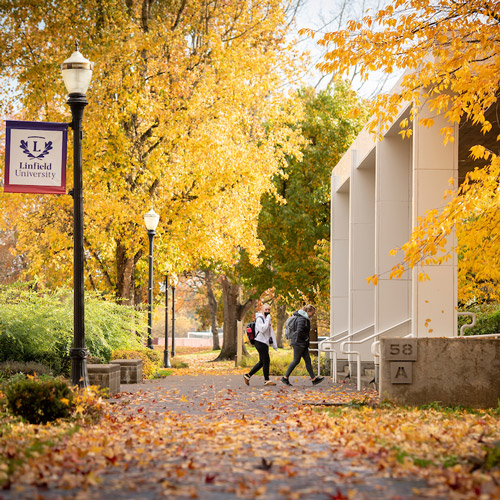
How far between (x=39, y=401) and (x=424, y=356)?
18.9ft

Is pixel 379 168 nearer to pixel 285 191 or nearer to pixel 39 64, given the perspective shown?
pixel 39 64

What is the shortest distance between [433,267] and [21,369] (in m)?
7.86

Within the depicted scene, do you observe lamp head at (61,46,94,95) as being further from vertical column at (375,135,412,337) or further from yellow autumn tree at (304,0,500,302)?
vertical column at (375,135,412,337)

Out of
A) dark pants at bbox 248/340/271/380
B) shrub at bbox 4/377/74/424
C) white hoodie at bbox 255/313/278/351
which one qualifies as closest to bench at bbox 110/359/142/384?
dark pants at bbox 248/340/271/380

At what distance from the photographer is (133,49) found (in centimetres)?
2197

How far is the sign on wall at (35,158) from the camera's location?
1105 cm

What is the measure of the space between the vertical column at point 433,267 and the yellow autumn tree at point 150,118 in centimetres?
1037

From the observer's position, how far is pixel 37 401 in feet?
30.6

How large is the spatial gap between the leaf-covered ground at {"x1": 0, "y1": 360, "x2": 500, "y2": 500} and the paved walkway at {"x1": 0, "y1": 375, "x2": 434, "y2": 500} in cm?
1

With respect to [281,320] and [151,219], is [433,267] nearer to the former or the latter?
[151,219]

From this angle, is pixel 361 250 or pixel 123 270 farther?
pixel 123 270

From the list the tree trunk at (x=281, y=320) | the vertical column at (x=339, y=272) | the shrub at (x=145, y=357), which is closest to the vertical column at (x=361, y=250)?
the vertical column at (x=339, y=272)

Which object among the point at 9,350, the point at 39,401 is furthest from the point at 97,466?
the point at 9,350

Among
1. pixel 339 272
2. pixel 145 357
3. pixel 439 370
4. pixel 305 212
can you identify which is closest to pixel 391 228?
pixel 439 370
